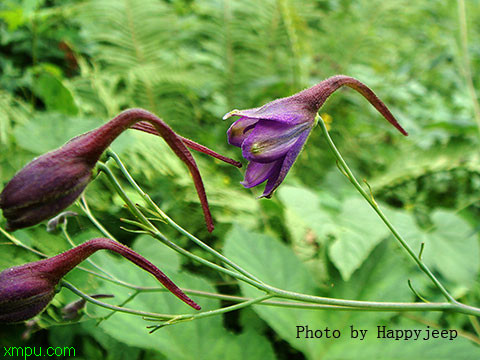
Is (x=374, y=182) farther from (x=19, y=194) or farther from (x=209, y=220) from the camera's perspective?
(x=19, y=194)

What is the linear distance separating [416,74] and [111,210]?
105 inches

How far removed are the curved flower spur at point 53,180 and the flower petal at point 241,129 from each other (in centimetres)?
19

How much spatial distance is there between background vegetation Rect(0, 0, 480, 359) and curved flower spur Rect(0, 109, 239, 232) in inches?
17.7

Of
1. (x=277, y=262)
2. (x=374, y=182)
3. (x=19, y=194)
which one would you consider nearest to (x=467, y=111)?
(x=374, y=182)

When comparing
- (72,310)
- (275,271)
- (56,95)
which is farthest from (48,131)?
(275,271)

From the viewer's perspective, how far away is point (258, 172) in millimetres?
655

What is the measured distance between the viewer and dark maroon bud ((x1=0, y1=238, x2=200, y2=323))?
20.9 inches

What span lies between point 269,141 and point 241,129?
0.19 feet

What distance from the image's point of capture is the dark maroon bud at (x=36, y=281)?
53 cm

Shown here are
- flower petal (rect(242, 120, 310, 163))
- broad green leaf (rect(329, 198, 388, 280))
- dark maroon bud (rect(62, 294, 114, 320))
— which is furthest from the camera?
broad green leaf (rect(329, 198, 388, 280))

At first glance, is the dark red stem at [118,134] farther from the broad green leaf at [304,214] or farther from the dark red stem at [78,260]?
the broad green leaf at [304,214]

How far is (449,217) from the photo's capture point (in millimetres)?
1426

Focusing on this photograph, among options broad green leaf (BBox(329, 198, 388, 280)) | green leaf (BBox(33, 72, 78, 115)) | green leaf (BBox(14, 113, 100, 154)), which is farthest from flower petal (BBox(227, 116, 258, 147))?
green leaf (BBox(33, 72, 78, 115))

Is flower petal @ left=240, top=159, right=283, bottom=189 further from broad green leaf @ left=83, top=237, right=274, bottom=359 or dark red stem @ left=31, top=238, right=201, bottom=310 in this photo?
broad green leaf @ left=83, top=237, right=274, bottom=359
